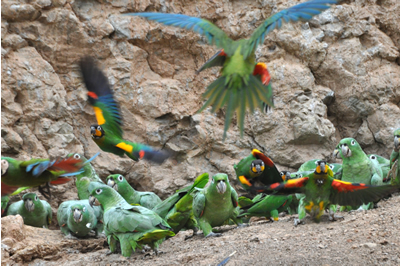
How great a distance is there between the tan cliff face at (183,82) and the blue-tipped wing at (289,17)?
476 centimetres

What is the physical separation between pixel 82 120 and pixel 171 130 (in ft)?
4.98

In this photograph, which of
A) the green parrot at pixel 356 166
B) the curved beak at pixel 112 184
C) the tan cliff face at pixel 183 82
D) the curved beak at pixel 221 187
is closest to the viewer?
the curved beak at pixel 221 187

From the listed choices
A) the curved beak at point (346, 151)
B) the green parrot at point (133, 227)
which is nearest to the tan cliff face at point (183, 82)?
the curved beak at point (346, 151)

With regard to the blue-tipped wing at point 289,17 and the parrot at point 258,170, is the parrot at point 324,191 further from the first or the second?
the blue-tipped wing at point 289,17

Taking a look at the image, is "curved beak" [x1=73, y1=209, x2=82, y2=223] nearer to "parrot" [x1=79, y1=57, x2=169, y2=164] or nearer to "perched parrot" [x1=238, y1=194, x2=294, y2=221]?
"parrot" [x1=79, y1=57, x2=169, y2=164]

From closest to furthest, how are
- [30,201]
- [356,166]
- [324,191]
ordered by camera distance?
[324,191] < [356,166] < [30,201]

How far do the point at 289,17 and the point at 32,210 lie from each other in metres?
4.61

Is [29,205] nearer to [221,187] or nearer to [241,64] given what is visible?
[221,187]

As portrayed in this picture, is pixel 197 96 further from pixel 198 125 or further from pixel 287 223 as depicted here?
pixel 287 223

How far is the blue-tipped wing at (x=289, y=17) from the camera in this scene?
2.19m

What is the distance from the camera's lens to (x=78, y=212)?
499cm

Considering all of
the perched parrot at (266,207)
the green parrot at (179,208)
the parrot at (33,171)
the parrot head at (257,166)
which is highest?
the parrot at (33,171)

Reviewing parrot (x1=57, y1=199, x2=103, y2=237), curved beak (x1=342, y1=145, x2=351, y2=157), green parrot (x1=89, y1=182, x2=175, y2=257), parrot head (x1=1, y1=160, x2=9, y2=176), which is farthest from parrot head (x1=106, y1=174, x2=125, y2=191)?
curved beak (x1=342, y1=145, x2=351, y2=157)

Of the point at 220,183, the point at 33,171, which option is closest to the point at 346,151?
the point at 220,183
